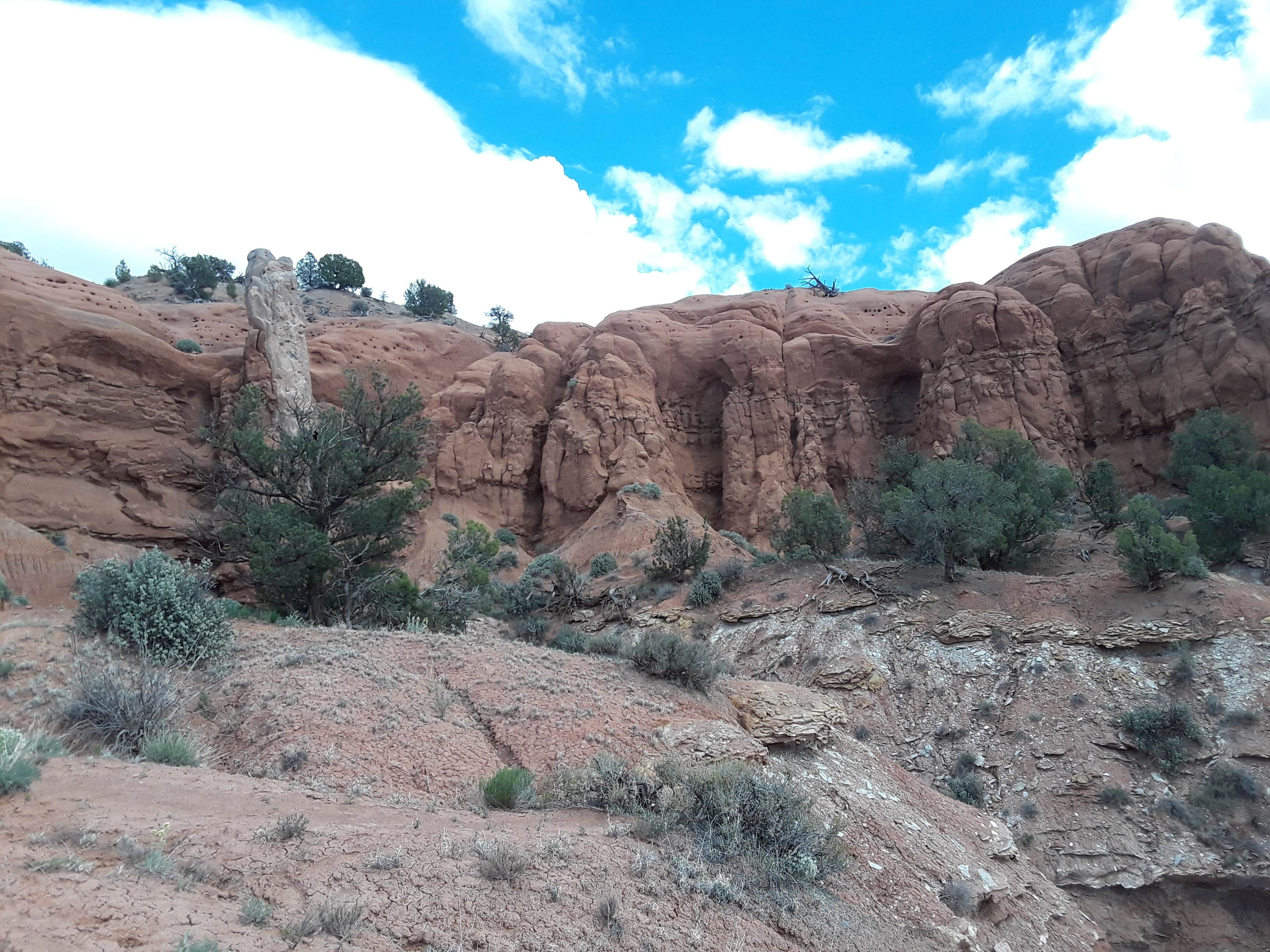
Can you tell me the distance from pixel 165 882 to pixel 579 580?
20878 millimetres

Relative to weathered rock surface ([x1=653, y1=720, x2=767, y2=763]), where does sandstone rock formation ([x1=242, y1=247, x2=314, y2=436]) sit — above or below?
above

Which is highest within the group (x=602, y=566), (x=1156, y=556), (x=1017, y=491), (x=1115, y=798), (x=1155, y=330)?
(x=1155, y=330)

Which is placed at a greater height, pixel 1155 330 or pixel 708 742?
pixel 1155 330

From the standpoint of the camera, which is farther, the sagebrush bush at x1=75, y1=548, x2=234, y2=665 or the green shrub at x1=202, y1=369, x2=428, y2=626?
the green shrub at x1=202, y1=369, x2=428, y2=626

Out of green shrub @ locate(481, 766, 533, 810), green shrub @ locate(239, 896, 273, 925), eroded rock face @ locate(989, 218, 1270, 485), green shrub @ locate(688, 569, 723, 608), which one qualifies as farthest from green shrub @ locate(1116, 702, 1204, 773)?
eroded rock face @ locate(989, 218, 1270, 485)

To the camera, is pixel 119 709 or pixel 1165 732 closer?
pixel 119 709

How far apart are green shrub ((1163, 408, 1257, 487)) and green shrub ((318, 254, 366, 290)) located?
5483 centimetres

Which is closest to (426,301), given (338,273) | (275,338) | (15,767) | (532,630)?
(338,273)

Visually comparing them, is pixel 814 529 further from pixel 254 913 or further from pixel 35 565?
pixel 35 565

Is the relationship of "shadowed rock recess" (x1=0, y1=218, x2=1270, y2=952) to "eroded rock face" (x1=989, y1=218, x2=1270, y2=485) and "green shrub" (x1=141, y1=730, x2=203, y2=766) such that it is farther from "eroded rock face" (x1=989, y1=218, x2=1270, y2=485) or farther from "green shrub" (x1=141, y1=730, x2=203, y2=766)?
"green shrub" (x1=141, y1=730, x2=203, y2=766)

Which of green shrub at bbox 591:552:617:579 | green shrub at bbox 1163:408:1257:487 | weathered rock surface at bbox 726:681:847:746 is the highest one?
green shrub at bbox 1163:408:1257:487

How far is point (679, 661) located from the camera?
32.1ft

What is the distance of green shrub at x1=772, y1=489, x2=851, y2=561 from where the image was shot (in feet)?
73.8

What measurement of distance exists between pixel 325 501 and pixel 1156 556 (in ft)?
63.0
